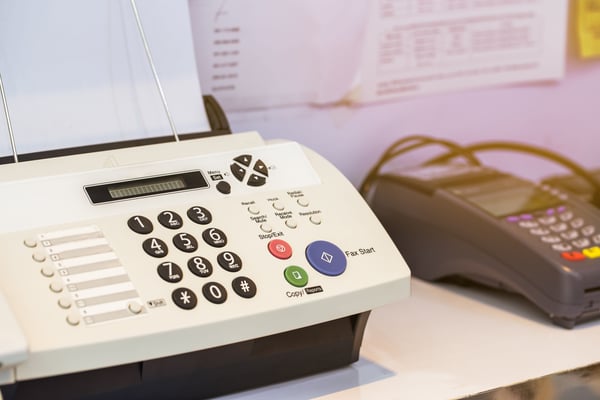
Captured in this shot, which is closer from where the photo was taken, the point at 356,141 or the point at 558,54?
the point at 356,141

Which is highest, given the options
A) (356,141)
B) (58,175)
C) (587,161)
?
(58,175)

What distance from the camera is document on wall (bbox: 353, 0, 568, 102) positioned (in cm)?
106

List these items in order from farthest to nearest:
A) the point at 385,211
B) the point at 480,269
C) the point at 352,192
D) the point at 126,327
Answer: the point at 385,211, the point at 480,269, the point at 352,192, the point at 126,327

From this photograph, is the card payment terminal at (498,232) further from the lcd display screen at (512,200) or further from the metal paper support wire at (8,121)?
the metal paper support wire at (8,121)

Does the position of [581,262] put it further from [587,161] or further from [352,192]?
[587,161]

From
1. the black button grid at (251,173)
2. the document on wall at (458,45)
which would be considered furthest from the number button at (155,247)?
the document on wall at (458,45)

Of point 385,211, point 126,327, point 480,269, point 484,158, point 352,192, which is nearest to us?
point 126,327

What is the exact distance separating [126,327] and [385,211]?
457 millimetres

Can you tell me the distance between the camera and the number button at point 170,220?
0.67 metres

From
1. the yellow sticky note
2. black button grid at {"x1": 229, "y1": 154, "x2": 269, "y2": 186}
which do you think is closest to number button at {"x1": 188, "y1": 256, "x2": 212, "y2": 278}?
black button grid at {"x1": 229, "y1": 154, "x2": 269, "y2": 186}

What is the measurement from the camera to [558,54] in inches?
46.7

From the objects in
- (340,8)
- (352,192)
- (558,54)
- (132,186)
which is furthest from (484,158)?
(132,186)

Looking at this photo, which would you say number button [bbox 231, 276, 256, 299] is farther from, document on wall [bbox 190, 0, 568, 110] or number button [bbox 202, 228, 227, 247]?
document on wall [bbox 190, 0, 568, 110]

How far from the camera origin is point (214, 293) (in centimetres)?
63
